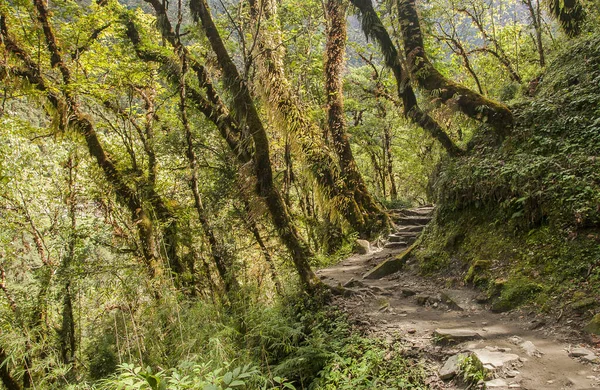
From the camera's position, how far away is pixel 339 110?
37.3ft

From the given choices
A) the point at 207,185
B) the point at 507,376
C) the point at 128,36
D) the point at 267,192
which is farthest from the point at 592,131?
the point at 128,36

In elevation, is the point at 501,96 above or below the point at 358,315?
above

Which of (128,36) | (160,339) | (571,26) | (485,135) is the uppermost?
(128,36)

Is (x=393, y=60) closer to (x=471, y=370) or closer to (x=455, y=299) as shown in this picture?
(x=455, y=299)

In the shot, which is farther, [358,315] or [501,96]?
[501,96]

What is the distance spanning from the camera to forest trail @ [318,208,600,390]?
10.4 ft

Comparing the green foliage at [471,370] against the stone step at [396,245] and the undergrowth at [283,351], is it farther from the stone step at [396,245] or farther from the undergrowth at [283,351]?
the stone step at [396,245]

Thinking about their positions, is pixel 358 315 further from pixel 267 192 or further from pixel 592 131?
pixel 592 131

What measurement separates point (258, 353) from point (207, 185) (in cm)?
514

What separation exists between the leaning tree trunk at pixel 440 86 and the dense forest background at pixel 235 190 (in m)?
0.04

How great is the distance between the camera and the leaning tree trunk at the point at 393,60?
351 inches

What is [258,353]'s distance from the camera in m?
5.38

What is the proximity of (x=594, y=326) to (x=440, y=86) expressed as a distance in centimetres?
609

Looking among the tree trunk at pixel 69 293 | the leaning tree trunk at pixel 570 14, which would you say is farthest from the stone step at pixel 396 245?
the tree trunk at pixel 69 293
